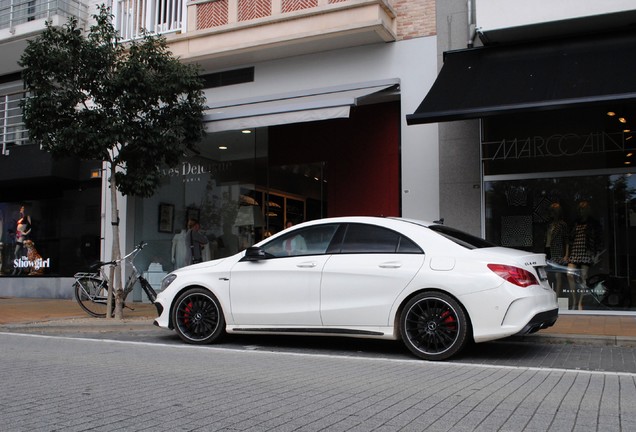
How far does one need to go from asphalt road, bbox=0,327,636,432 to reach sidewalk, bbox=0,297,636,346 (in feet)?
2.25

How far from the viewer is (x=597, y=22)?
402 inches

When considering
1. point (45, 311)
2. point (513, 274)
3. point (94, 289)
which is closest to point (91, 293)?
point (94, 289)

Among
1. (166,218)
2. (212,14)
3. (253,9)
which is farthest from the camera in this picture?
(166,218)

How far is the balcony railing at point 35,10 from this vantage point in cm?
1527

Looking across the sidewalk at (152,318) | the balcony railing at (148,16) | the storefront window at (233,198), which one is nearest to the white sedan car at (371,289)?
the sidewalk at (152,318)

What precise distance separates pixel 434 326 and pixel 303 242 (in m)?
1.92

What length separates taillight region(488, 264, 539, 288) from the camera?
6.43 metres

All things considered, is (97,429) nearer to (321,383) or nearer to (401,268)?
(321,383)

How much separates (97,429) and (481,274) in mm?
4145

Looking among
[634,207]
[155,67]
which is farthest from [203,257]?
[634,207]

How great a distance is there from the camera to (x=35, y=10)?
16.2m

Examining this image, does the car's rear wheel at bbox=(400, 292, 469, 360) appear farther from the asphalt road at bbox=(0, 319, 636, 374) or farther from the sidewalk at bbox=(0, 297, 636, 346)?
the sidewalk at bbox=(0, 297, 636, 346)

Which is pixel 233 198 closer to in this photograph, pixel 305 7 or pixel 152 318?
pixel 152 318

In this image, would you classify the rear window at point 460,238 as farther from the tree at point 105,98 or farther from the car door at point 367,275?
the tree at point 105,98
